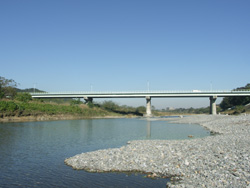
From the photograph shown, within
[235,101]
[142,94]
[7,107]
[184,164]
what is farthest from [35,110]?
[235,101]

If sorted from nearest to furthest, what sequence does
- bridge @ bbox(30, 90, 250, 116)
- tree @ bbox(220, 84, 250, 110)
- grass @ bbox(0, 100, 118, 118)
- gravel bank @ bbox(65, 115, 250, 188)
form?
gravel bank @ bbox(65, 115, 250, 188)
grass @ bbox(0, 100, 118, 118)
bridge @ bbox(30, 90, 250, 116)
tree @ bbox(220, 84, 250, 110)

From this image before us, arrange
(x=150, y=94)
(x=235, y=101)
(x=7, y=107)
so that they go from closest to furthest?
(x=7, y=107) → (x=150, y=94) → (x=235, y=101)

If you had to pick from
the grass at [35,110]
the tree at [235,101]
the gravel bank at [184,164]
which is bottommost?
the gravel bank at [184,164]

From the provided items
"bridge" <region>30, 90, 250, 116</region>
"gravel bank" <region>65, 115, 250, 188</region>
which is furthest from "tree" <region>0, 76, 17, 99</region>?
"gravel bank" <region>65, 115, 250, 188</region>

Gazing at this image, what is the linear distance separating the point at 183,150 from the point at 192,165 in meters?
3.87

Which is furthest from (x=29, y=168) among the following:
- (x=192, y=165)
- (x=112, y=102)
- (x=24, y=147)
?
(x=112, y=102)

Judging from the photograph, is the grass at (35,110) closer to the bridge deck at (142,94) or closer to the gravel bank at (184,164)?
the bridge deck at (142,94)

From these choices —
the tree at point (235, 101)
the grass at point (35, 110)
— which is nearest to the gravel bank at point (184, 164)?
the grass at point (35, 110)

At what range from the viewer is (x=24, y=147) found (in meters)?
21.9

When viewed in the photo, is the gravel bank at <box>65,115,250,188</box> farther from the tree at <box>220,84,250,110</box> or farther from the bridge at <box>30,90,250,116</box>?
the tree at <box>220,84,250,110</box>

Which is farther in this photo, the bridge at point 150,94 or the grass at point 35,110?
the bridge at point 150,94

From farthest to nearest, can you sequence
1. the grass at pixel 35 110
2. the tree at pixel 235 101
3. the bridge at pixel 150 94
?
the tree at pixel 235 101 → the bridge at pixel 150 94 → the grass at pixel 35 110

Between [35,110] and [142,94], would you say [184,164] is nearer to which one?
[35,110]

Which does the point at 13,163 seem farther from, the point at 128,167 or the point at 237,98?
the point at 237,98
